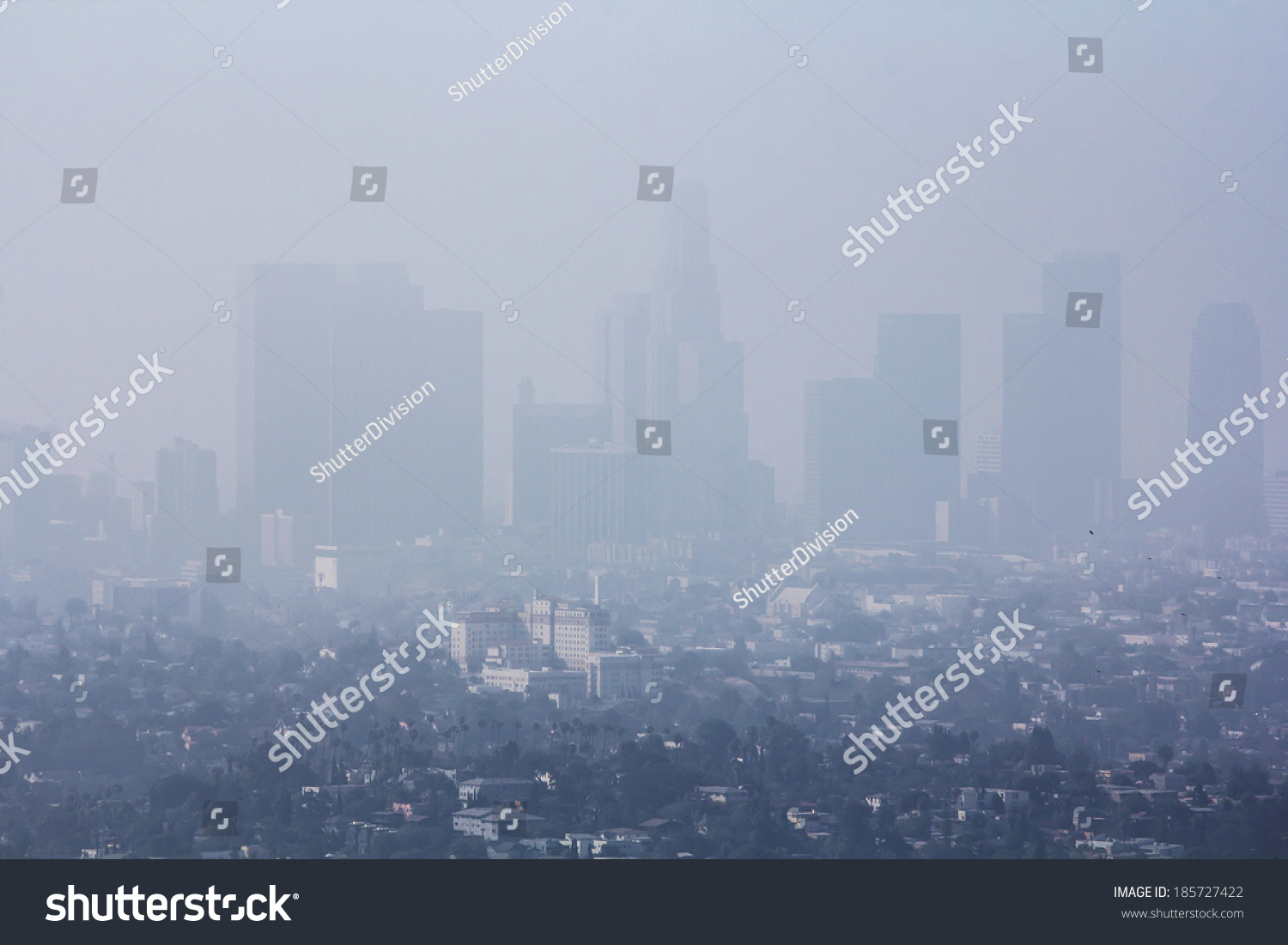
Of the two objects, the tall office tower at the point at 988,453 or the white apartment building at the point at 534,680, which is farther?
the tall office tower at the point at 988,453

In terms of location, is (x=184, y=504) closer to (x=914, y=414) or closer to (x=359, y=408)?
(x=359, y=408)

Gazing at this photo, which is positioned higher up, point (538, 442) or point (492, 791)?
point (538, 442)

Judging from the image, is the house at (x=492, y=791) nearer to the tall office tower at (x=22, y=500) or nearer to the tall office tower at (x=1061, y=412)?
the tall office tower at (x=22, y=500)

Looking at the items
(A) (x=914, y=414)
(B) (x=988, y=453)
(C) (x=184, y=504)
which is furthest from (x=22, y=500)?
(B) (x=988, y=453)

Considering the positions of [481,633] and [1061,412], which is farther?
→ [1061,412]

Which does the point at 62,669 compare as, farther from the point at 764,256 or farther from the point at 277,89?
the point at 764,256

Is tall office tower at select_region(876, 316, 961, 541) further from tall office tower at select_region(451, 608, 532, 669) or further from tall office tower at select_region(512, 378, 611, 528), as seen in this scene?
tall office tower at select_region(451, 608, 532, 669)

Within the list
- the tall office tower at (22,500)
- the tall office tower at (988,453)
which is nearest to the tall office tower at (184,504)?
the tall office tower at (22,500)
